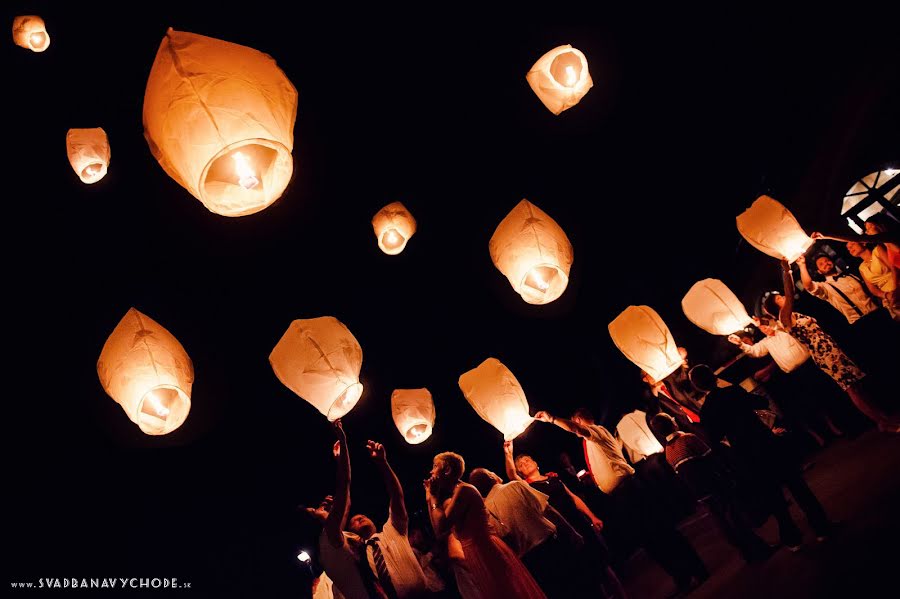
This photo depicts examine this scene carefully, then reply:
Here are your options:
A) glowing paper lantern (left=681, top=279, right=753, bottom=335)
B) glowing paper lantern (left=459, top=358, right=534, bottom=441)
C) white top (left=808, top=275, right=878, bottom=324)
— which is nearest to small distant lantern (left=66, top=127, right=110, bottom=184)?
glowing paper lantern (left=459, top=358, right=534, bottom=441)

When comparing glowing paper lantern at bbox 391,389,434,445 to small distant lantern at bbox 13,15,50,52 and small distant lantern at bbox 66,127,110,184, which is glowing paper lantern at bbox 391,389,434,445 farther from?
small distant lantern at bbox 13,15,50,52

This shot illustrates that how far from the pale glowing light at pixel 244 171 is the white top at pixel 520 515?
304cm

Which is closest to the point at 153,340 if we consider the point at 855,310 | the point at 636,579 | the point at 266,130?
the point at 266,130

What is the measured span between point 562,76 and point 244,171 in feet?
9.01

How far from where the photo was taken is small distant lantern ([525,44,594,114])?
3.61 metres

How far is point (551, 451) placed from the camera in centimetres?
880

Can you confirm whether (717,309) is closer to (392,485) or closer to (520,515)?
(520,515)

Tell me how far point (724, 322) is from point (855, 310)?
1.62 metres

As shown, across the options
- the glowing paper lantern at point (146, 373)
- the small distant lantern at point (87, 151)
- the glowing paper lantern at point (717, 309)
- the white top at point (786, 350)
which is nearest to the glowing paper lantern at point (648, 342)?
the glowing paper lantern at point (717, 309)

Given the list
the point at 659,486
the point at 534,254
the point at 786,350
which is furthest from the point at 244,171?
the point at 786,350

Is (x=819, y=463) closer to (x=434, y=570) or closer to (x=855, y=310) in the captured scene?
(x=855, y=310)

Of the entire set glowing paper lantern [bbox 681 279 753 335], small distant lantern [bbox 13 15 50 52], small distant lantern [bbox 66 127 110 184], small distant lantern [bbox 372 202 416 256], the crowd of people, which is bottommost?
the crowd of people

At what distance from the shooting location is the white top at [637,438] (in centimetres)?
569

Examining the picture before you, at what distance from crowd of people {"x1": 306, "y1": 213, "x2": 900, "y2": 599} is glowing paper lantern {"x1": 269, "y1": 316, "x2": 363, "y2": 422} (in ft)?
0.97
